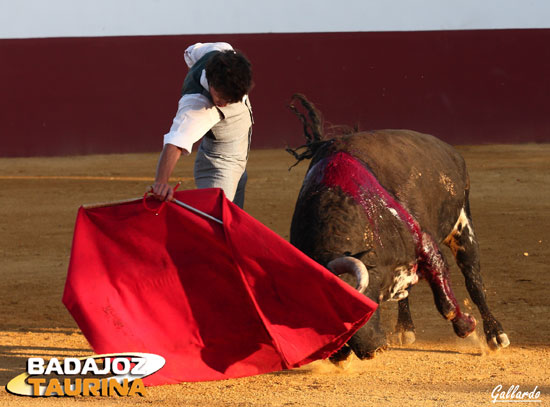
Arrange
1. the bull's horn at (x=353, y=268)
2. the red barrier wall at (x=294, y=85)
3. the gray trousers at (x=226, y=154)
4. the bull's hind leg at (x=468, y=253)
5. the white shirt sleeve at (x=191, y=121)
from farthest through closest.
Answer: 1. the red barrier wall at (x=294, y=85)
2. the bull's hind leg at (x=468, y=253)
3. the gray trousers at (x=226, y=154)
4. the white shirt sleeve at (x=191, y=121)
5. the bull's horn at (x=353, y=268)

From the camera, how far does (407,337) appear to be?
3.84m

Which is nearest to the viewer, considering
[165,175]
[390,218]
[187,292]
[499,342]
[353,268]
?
[353,268]

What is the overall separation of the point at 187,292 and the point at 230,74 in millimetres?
737

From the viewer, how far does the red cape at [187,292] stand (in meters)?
3.01

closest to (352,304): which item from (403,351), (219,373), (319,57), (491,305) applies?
(219,373)

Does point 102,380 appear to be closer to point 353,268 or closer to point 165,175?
point 165,175

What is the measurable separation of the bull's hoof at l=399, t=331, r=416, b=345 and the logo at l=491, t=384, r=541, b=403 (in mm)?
765

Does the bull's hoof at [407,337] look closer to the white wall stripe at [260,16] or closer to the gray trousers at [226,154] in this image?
the gray trousers at [226,154]

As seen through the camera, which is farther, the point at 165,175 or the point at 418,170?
the point at 418,170

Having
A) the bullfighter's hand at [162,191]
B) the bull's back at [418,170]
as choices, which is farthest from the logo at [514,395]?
the bullfighter's hand at [162,191]

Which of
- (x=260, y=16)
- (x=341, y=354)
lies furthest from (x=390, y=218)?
(x=260, y=16)

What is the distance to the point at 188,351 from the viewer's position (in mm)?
3131

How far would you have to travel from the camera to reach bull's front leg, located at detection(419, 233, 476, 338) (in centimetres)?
347

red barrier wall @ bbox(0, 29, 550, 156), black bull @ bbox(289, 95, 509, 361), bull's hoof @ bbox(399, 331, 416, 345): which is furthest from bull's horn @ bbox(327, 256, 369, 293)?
red barrier wall @ bbox(0, 29, 550, 156)
